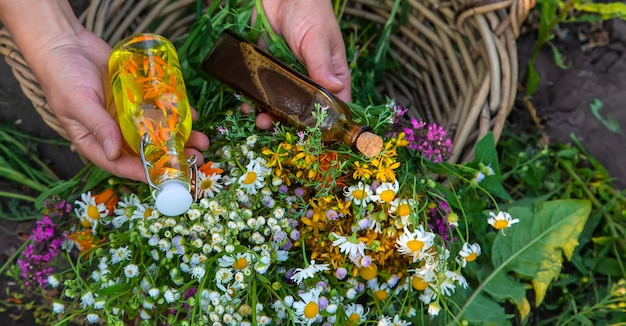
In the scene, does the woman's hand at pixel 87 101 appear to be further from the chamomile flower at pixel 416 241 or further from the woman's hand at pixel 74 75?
the chamomile flower at pixel 416 241

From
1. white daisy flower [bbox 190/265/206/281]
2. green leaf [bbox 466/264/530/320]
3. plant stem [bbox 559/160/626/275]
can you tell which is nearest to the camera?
white daisy flower [bbox 190/265/206/281]

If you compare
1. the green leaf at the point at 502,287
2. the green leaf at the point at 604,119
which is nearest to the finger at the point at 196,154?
the green leaf at the point at 502,287

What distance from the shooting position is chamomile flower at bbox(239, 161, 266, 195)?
0.81 metres

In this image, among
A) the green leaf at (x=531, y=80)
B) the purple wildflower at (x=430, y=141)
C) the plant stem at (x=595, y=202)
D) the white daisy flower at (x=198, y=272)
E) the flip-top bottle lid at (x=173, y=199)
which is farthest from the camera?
the green leaf at (x=531, y=80)

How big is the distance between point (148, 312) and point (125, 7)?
57 cm

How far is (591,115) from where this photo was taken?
1.37 m

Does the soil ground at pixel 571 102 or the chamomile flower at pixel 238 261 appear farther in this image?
the soil ground at pixel 571 102

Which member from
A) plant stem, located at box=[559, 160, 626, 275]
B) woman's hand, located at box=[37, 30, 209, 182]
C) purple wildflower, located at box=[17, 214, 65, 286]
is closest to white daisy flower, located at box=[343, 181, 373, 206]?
woman's hand, located at box=[37, 30, 209, 182]

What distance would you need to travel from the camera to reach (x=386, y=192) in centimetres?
79

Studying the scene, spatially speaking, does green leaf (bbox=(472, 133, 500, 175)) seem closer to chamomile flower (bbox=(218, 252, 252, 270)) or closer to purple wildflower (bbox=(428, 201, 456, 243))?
purple wildflower (bbox=(428, 201, 456, 243))

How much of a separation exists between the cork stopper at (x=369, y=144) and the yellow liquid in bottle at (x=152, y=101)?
0.70 ft

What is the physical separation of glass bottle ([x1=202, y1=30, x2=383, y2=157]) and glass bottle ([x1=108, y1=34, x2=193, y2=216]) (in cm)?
8

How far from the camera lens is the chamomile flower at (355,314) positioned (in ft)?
2.70

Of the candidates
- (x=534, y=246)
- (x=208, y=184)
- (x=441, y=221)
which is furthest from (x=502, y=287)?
(x=208, y=184)
